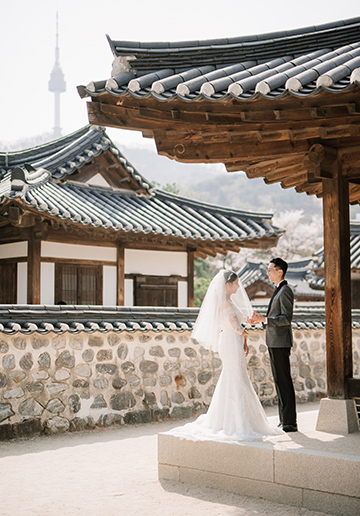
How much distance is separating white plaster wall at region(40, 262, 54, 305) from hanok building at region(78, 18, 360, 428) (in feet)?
22.3

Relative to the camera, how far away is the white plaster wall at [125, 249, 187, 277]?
45.9 ft

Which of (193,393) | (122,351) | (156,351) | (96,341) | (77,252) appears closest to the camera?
(96,341)

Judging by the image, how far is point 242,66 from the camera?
5.40 m

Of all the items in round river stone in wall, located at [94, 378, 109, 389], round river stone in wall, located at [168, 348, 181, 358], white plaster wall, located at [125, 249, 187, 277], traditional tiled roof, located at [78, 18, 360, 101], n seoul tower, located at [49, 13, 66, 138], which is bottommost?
round river stone in wall, located at [94, 378, 109, 389]

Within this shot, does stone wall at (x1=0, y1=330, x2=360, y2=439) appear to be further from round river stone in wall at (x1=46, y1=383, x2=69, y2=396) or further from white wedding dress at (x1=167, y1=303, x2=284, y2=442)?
white wedding dress at (x1=167, y1=303, x2=284, y2=442)

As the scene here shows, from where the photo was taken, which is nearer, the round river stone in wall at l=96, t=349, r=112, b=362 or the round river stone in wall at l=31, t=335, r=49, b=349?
the round river stone in wall at l=31, t=335, r=49, b=349

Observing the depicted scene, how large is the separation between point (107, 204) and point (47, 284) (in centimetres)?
233

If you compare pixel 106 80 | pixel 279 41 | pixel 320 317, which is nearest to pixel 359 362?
pixel 320 317

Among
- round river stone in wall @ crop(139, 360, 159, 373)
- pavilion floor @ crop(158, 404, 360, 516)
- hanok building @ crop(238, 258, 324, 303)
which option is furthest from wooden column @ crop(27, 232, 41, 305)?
hanok building @ crop(238, 258, 324, 303)

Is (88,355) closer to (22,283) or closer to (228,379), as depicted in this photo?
(22,283)

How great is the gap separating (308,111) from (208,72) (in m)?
1.02

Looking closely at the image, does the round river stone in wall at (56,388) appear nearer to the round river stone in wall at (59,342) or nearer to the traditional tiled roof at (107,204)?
the round river stone in wall at (59,342)

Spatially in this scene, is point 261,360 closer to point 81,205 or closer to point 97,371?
point 97,371

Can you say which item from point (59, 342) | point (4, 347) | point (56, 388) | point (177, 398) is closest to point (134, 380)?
point (177, 398)
